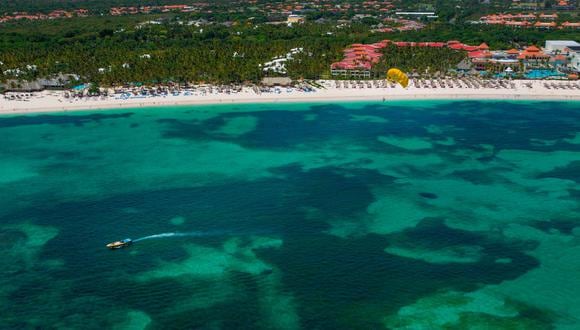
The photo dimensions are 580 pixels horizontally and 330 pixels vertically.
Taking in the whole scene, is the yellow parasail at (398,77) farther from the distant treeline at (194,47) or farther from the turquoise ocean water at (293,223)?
the turquoise ocean water at (293,223)

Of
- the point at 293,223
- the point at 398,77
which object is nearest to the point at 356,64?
the point at 398,77

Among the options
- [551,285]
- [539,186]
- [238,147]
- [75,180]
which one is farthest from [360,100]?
[551,285]

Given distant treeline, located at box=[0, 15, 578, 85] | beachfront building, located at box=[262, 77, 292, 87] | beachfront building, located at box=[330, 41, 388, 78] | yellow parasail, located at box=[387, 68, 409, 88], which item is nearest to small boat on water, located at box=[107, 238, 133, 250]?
distant treeline, located at box=[0, 15, 578, 85]

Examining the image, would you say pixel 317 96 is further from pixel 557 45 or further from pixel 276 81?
pixel 557 45

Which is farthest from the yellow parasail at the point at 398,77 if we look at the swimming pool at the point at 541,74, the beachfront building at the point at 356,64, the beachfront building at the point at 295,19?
the beachfront building at the point at 295,19

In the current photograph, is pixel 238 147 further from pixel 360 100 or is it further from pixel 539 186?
pixel 539 186
